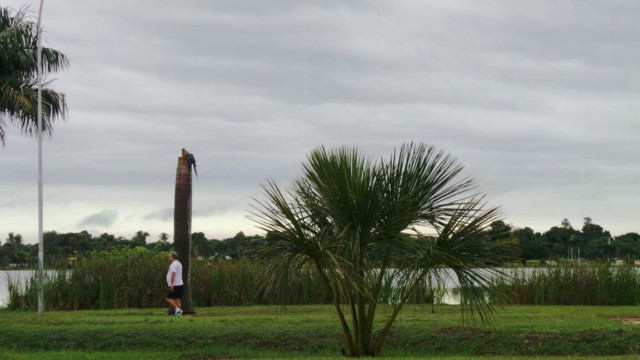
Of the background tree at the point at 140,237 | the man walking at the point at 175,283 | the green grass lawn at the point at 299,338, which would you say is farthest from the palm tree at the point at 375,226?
the background tree at the point at 140,237

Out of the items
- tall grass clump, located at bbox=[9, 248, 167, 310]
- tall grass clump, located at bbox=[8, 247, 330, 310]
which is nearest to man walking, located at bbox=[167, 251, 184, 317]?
tall grass clump, located at bbox=[8, 247, 330, 310]

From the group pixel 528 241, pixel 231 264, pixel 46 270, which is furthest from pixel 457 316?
pixel 528 241

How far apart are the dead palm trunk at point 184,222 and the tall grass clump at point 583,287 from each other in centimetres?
864

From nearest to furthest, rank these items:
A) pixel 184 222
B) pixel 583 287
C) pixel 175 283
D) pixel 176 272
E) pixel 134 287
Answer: pixel 175 283 → pixel 176 272 → pixel 184 222 → pixel 583 287 → pixel 134 287

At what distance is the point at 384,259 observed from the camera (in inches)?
613

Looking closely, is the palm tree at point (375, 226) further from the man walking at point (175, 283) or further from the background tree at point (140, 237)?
the background tree at point (140, 237)

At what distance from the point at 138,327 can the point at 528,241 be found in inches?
1079

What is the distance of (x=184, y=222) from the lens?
80.5 ft

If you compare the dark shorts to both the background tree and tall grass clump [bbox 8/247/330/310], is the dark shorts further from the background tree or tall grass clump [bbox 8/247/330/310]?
the background tree

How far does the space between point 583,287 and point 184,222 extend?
10719 millimetres

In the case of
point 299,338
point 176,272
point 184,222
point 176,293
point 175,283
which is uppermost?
point 184,222

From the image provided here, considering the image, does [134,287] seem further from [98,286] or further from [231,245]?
[231,245]

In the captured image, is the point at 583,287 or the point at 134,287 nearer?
the point at 583,287

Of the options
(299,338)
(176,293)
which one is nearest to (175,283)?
(176,293)
